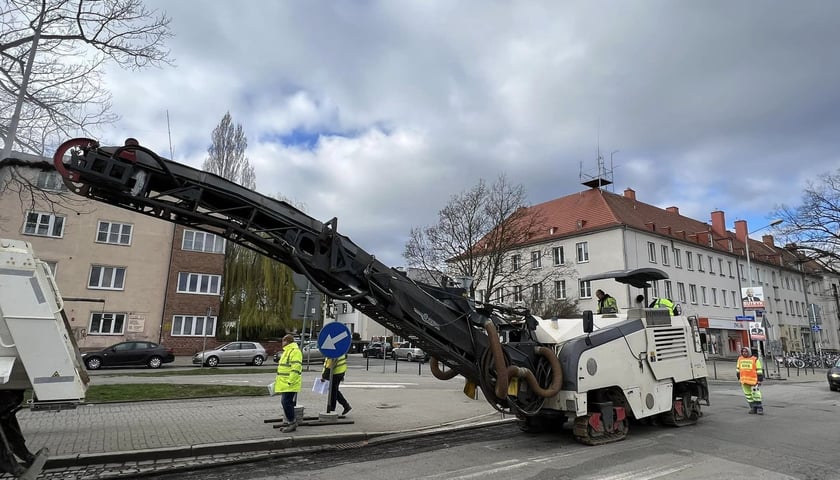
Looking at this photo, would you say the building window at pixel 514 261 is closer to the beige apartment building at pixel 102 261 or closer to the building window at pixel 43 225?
the beige apartment building at pixel 102 261

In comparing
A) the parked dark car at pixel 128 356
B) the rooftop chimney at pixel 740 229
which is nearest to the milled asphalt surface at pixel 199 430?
the parked dark car at pixel 128 356

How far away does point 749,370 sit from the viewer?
11078mm

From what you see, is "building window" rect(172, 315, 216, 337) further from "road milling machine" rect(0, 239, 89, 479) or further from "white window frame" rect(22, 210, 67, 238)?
"road milling machine" rect(0, 239, 89, 479)

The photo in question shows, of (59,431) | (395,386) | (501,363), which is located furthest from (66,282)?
(501,363)

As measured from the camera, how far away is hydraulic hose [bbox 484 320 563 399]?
6.80m

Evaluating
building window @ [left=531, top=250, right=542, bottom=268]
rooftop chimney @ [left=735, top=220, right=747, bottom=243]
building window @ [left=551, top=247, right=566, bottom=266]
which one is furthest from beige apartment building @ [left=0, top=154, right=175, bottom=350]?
rooftop chimney @ [left=735, top=220, right=747, bottom=243]

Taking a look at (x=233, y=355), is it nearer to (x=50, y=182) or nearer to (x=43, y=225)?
(x=50, y=182)

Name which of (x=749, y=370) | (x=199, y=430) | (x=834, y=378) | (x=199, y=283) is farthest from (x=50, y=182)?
(x=834, y=378)

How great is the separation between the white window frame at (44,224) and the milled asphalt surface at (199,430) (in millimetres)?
23754

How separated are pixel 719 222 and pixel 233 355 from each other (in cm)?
5107

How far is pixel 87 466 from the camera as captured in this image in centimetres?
592

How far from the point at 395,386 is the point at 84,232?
78.5ft

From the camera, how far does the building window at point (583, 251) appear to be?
128 ft

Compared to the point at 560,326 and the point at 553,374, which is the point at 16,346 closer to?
the point at 553,374
